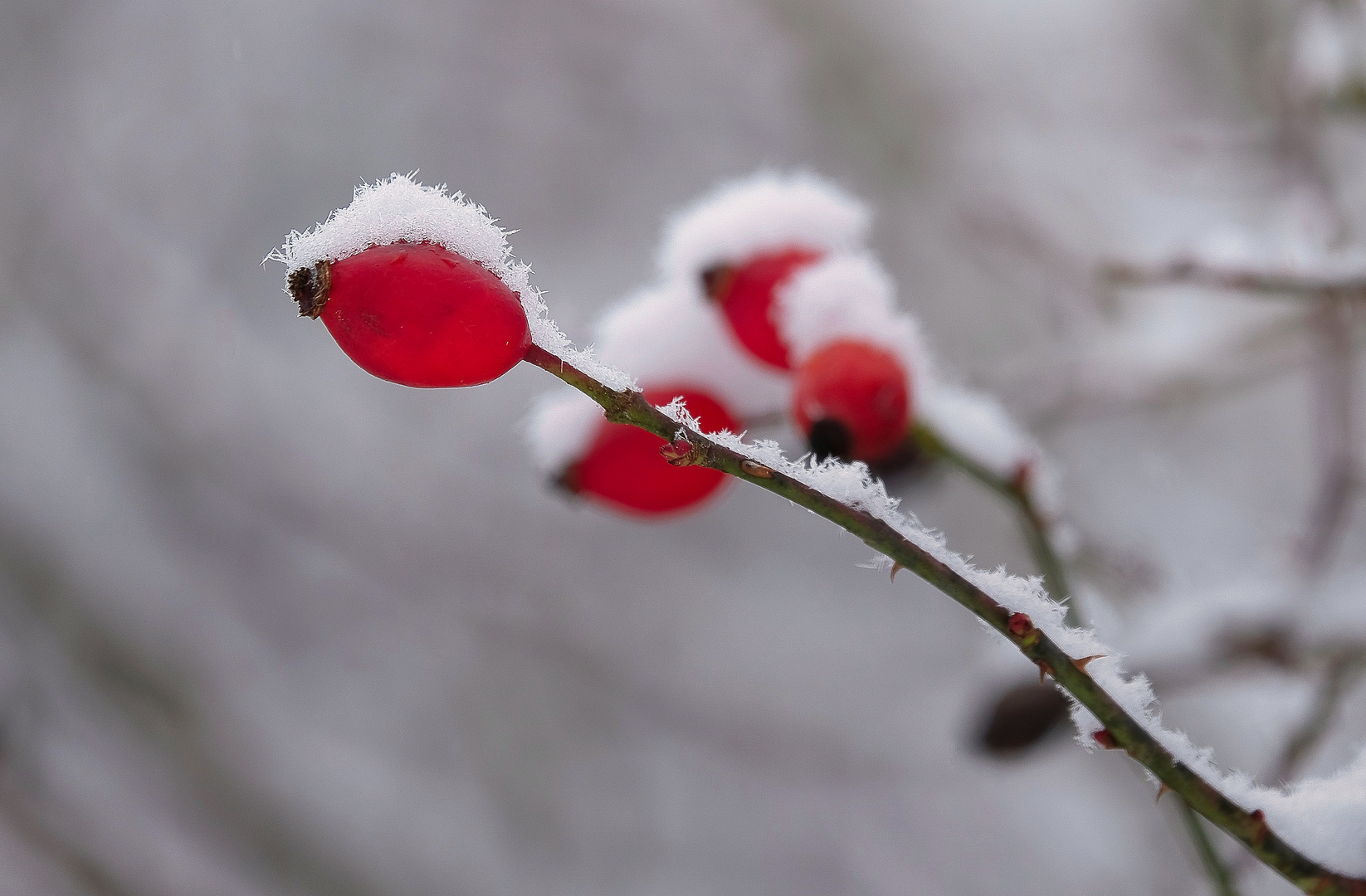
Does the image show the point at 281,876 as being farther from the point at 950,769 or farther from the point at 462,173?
the point at 462,173

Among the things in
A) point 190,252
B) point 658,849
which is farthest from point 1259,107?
point 190,252

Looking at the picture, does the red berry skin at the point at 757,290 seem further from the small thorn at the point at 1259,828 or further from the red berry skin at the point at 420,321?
the small thorn at the point at 1259,828

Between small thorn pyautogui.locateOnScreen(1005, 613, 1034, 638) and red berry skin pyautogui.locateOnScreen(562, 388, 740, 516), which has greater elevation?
red berry skin pyautogui.locateOnScreen(562, 388, 740, 516)

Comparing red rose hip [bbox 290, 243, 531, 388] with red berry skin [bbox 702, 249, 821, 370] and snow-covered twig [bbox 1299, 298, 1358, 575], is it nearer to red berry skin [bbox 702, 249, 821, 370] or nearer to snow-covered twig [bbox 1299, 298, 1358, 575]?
red berry skin [bbox 702, 249, 821, 370]

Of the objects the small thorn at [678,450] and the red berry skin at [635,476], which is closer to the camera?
the small thorn at [678,450]

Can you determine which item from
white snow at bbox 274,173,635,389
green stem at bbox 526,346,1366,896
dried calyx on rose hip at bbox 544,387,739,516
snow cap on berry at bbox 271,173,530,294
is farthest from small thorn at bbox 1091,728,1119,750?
dried calyx on rose hip at bbox 544,387,739,516

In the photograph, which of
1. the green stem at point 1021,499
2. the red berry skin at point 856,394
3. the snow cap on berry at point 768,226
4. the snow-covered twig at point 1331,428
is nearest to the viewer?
the red berry skin at point 856,394

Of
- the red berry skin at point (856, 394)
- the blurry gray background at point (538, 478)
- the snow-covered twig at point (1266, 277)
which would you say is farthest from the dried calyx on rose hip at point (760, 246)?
the blurry gray background at point (538, 478)
